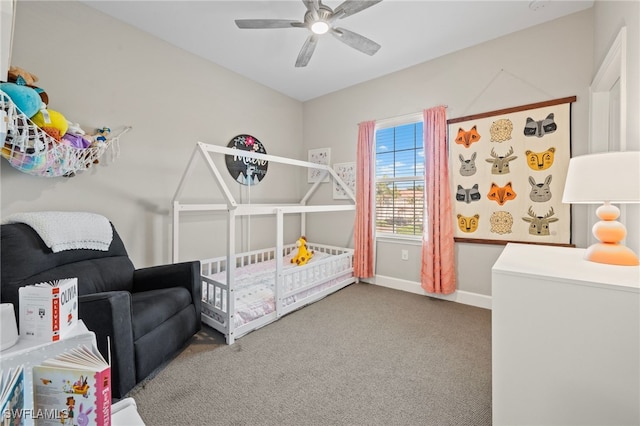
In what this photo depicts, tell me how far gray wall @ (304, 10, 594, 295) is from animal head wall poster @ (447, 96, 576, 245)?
3.6 inches

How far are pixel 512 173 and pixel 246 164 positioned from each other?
2.91m

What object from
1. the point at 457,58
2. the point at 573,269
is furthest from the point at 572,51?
the point at 573,269

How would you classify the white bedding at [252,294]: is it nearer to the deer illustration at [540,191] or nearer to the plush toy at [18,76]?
the plush toy at [18,76]

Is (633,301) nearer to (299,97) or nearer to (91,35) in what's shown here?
(91,35)

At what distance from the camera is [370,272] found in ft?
11.5

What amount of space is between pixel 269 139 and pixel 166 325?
8.83ft

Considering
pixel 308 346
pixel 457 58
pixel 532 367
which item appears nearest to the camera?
pixel 532 367

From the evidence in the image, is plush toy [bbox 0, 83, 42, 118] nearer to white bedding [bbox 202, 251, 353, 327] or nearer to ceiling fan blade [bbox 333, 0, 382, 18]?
white bedding [bbox 202, 251, 353, 327]

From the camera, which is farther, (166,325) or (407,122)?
(407,122)

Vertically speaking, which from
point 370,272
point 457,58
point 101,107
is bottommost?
point 370,272

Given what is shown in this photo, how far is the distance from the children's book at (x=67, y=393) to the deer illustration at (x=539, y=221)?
3.13 m

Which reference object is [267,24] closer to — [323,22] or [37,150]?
[323,22]

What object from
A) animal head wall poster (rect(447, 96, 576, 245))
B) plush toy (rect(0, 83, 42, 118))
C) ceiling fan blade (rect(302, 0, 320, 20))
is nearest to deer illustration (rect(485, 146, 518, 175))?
animal head wall poster (rect(447, 96, 576, 245))

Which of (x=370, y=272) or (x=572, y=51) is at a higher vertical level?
(x=572, y=51)
